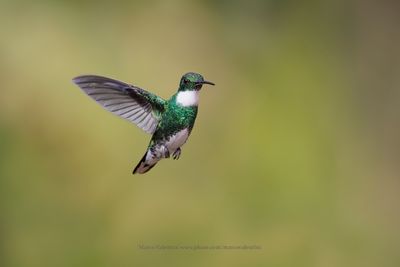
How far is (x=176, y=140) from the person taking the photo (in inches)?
62.3

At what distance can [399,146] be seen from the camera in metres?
1.95

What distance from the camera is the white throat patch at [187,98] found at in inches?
59.9

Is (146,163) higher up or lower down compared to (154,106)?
lower down

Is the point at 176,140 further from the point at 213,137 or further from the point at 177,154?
the point at 213,137

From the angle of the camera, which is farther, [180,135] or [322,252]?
[322,252]

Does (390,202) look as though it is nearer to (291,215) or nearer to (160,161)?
(291,215)

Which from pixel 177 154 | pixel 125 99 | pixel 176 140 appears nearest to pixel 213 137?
pixel 177 154

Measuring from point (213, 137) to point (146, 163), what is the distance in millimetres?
236

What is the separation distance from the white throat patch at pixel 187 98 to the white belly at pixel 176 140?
8cm

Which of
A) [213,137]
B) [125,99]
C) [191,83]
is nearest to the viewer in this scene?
[125,99]

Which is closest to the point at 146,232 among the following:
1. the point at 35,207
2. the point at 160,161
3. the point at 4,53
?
the point at 160,161

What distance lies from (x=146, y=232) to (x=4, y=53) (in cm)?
67

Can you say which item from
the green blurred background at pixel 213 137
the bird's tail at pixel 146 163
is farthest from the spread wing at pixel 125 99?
the green blurred background at pixel 213 137

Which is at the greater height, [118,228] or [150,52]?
[150,52]
